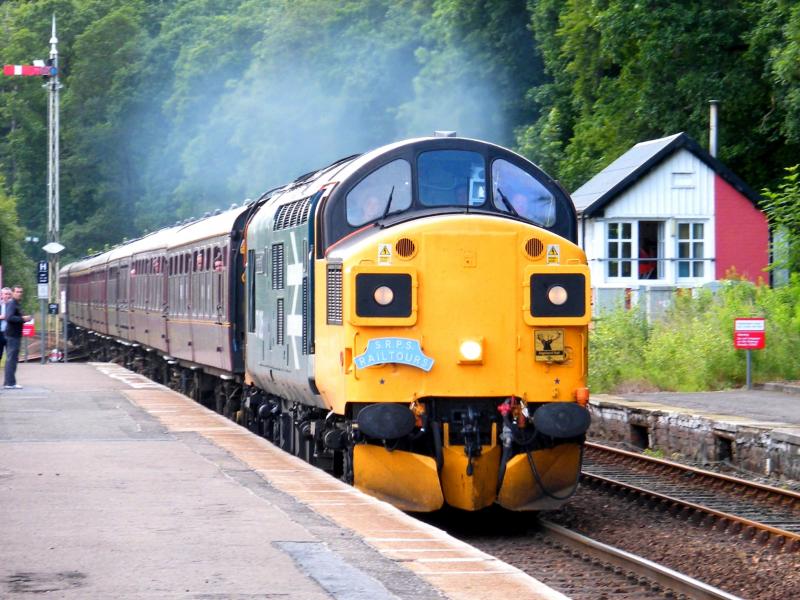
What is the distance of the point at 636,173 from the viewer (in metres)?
34.6

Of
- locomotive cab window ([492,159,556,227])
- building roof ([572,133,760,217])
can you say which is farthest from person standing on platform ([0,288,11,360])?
→ building roof ([572,133,760,217])

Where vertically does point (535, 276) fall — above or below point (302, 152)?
below

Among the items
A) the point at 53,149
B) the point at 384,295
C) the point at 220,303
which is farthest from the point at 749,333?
the point at 53,149

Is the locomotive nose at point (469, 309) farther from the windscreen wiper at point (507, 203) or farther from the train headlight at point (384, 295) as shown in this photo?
the windscreen wiper at point (507, 203)

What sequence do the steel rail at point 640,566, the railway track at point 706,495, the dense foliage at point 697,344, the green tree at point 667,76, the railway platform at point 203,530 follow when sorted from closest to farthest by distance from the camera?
the railway platform at point 203,530 < the steel rail at point 640,566 < the railway track at point 706,495 < the dense foliage at point 697,344 < the green tree at point 667,76

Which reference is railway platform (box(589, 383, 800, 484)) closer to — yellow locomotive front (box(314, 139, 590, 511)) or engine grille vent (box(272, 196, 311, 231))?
yellow locomotive front (box(314, 139, 590, 511))

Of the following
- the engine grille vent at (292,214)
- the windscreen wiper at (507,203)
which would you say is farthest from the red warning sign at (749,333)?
the windscreen wiper at (507,203)

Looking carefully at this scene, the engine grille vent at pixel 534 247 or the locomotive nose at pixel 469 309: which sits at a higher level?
the engine grille vent at pixel 534 247

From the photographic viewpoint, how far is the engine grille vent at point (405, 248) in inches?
457

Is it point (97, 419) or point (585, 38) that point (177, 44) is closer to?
point (585, 38)

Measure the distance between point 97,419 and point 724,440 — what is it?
24.0 feet

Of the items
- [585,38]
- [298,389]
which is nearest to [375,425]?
[298,389]

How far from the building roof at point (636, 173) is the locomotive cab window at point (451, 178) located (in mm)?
21962

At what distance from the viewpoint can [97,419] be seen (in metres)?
16.9
